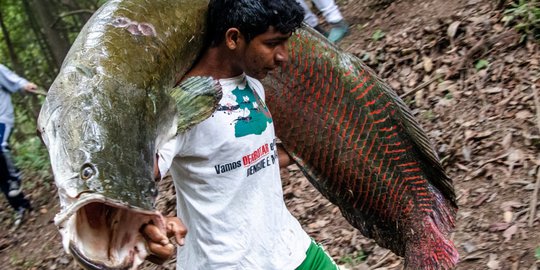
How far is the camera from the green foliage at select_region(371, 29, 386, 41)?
6645 millimetres

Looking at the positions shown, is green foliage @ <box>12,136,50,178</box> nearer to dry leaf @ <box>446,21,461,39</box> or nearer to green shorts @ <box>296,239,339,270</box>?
dry leaf @ <box>446,21,461,39</box>

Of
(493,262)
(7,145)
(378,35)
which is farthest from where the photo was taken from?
(7,145)

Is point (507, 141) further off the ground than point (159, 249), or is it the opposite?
point (159, 249)

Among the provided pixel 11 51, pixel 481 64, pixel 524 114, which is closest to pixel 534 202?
pixel 524 114

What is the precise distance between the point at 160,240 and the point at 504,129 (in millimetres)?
3723

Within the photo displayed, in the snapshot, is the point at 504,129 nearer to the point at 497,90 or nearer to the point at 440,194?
the point at 497,90

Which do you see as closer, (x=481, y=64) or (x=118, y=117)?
(x=118, y=117)

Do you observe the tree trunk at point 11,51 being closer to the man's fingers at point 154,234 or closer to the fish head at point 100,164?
the fish head at point 100,164

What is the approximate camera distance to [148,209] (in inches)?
62.9

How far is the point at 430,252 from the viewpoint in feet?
9.71

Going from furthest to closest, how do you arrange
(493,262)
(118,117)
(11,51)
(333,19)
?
1. (11,51)
2. (333,19)
3. (493,262)
4. (118,117)

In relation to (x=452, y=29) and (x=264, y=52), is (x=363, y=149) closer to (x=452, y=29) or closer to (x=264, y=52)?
(x=264, y=52)

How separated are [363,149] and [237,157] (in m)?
0.88

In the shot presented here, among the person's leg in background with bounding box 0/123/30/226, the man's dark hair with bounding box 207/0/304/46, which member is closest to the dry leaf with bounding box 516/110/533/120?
the man's dark hair with bounding box 207/0/304/46
